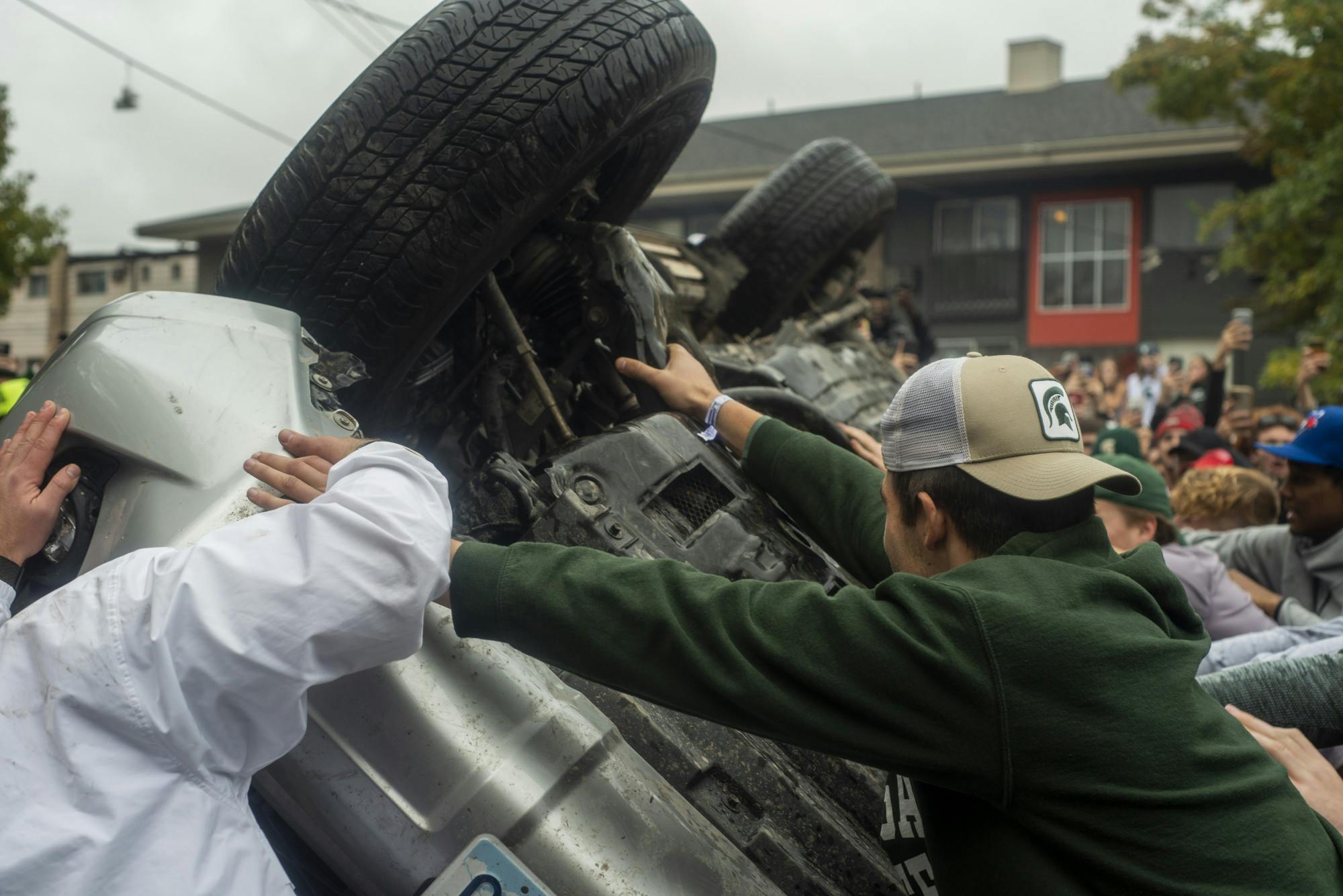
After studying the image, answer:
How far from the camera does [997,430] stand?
1.79 m

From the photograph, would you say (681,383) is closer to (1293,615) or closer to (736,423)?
(736,423)

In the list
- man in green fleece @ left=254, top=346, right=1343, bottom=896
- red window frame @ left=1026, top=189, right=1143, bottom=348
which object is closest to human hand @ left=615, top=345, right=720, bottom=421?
man in green fleece @ left=254, top=346, right=1343, bottom=896

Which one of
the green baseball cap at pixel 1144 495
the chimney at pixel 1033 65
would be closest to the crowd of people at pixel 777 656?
the green baseball cap at pixel 1144 495

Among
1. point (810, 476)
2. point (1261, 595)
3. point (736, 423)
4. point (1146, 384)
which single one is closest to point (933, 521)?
point (810, 476)

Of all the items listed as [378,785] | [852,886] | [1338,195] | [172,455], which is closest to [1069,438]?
[852,886]

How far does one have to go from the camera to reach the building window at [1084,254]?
76.5 ft

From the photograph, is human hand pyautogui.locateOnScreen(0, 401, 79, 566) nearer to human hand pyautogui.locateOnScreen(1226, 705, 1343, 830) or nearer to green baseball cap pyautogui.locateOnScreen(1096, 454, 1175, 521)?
human hand pyautogui.locateOnScreen(1226, 705, 1343, 830)

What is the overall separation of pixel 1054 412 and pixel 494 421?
57.5 inches

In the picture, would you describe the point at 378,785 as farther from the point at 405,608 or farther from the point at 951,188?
the point at 951,188

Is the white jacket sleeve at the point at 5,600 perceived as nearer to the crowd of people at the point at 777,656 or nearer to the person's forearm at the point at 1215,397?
the crowd of people at the point at 777,656

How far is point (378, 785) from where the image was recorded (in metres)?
1.77

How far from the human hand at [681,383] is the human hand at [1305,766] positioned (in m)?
1.28

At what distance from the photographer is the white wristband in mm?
2711

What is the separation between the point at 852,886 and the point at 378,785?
2.71 feet
